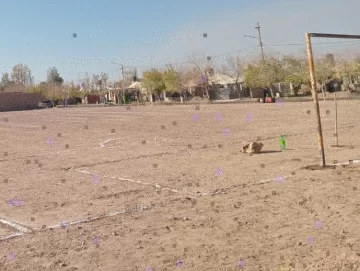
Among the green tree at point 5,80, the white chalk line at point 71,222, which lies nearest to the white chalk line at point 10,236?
the white chalk line at point 71,222

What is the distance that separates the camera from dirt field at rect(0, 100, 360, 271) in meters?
5.03

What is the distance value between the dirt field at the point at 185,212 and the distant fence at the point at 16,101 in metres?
81.9

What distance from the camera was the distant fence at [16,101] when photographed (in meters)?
90.0

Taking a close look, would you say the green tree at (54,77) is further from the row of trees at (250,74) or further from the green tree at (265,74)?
the green tree at (265,74)

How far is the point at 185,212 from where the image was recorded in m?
6.90

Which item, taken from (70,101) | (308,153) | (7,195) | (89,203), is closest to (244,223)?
(89,203)

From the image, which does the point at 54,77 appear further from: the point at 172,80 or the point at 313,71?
the point at 313,71

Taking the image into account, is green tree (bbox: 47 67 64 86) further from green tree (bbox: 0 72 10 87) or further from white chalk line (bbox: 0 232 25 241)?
white chalk line (bbox: 0 232 25 241)

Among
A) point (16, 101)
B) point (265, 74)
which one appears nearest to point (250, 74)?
point (265, 74)

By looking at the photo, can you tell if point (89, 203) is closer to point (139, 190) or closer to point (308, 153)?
point (139, 190)

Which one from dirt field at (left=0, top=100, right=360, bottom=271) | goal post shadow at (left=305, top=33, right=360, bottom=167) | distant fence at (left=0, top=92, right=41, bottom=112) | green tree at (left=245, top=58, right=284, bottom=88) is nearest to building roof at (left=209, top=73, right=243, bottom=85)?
green tree at (left=245, top=58, right=284, bottom=88)

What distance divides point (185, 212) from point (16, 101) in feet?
298

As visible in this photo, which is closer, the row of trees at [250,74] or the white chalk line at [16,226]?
the white chalk line at [16,226]

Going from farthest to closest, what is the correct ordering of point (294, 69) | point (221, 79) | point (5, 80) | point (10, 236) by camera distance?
point (5, 80) → point (221, 79) → point (294, 69) → point (10, 236)
